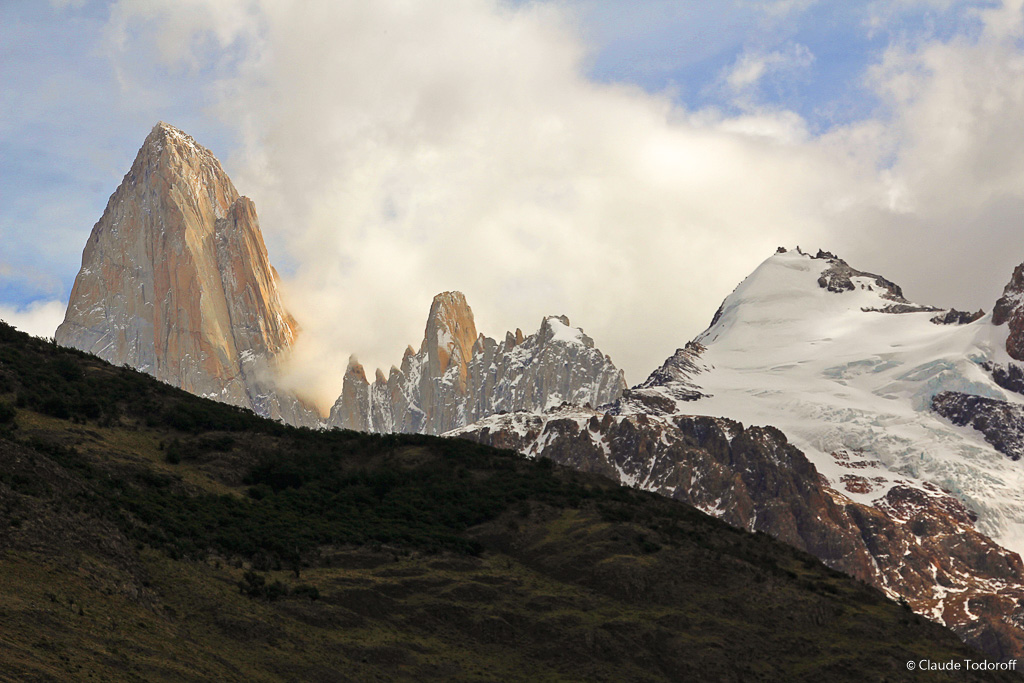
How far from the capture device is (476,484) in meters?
136

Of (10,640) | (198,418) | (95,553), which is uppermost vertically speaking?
(198,418)

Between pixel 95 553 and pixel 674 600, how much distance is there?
46959 millimetres

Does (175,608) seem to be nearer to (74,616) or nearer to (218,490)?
(74,616)

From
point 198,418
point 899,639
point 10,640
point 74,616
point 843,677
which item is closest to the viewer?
point 10,640

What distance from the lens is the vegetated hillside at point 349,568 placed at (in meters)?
83.8

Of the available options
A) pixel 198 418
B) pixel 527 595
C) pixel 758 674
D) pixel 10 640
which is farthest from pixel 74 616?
pixel 198 418

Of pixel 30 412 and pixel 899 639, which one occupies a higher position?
pixel 30 412

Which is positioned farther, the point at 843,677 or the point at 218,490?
the point at 218,490

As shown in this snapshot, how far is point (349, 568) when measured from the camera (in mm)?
106750

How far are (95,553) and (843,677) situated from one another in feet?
179

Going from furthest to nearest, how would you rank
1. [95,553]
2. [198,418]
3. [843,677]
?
1. [198,418]
2. [843,677]
3. [95,553]

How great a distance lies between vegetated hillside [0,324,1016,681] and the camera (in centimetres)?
8375

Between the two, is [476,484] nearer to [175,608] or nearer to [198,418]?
[198,418]

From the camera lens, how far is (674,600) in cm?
10931
